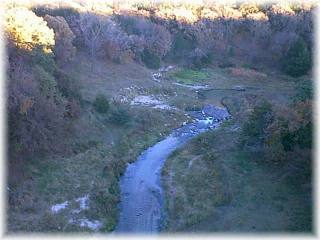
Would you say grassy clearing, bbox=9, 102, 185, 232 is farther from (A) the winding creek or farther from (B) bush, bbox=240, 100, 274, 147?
(B) bush, bbox=240, 100, 274, 147

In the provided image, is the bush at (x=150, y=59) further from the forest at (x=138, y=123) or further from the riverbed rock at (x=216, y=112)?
the riverbed rock at (x=216, y=112)

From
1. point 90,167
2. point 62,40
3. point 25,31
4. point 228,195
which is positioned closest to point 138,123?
point 90,167

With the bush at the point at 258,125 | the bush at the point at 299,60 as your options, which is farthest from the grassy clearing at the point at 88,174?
the bush at the point at 299,60

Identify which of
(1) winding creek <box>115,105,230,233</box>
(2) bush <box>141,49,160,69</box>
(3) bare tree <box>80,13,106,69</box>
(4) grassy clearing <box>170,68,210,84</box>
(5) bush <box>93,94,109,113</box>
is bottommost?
(1) winding creek <box>115,105,230,233</box>

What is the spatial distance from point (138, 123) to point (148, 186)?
10833 mm

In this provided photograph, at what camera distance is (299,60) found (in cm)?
5578

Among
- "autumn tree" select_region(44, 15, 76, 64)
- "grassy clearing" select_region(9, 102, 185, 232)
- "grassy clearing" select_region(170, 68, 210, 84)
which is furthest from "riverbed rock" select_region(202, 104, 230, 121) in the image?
"autumn tree" select_region(44, 15, 76, 64)

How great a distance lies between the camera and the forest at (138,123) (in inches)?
939

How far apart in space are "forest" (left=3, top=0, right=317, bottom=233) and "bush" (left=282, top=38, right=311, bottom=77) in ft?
0.44

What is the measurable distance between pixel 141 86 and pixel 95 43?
8842 millimetres

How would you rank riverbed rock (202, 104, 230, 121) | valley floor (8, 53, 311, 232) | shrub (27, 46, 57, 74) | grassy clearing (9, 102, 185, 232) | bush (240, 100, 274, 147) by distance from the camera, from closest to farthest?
valley floor (8, 53, 311, 232) → grassy clearing (9, 102, 185, 232) → bush (240, 100, 274, 147) → shrub (27, 46, 57, 74) → riverbed rock (202, 104, 230, 121)

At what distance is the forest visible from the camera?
23.9 m

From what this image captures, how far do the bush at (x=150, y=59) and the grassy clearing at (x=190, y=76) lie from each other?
2757mm

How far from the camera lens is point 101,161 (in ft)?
99.7
